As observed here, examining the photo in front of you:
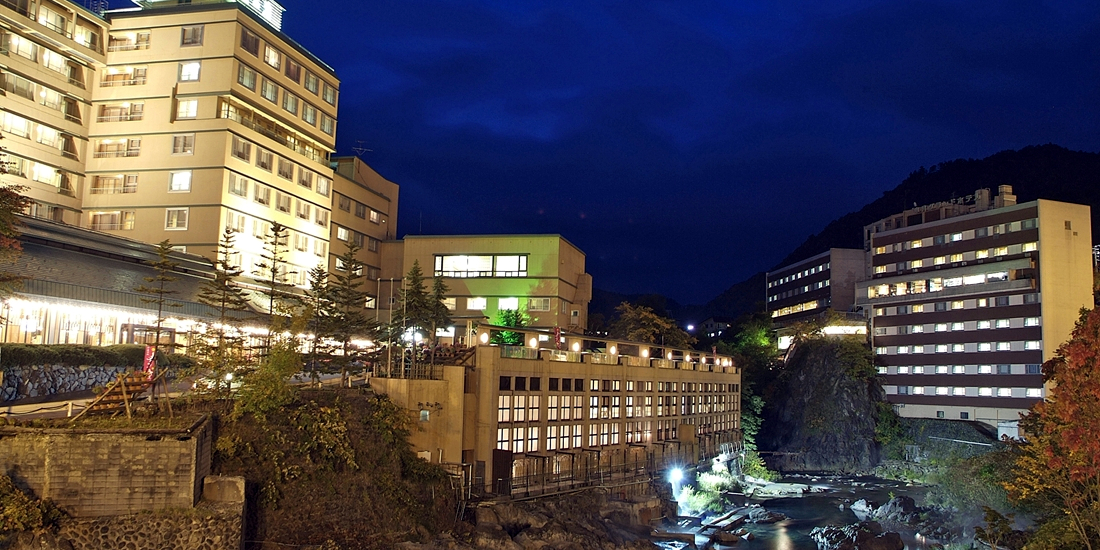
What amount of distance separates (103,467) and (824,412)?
233 feet

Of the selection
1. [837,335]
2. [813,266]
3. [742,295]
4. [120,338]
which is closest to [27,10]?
[120,338]

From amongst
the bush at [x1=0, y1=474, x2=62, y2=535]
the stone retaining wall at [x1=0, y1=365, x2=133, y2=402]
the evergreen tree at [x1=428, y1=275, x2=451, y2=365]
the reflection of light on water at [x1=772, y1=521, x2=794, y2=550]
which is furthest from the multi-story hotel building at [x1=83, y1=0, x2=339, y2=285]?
the reflection of light on water at [x1=772, y1=521, x2=794, y2=550]

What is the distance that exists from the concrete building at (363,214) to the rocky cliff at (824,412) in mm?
40576

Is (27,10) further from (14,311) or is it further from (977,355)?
(977,355)

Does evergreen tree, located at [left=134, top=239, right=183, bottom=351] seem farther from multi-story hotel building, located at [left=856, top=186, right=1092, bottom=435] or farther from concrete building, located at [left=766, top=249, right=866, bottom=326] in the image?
concrete building, located at [left=766, top=249, right=866, bottom=326]

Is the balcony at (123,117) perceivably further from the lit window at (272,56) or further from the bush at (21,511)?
the bush at (21,511)

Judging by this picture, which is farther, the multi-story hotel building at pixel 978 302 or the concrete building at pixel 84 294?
the multi-story hotel building at pixel 978 302

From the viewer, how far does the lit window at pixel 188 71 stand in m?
55.9

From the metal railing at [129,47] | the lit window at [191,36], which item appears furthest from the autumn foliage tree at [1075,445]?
the metal railing at [129,47]

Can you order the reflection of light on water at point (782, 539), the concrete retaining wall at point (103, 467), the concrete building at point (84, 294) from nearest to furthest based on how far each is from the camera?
the concrete retaining wall at point (103, 467)
the concrete building at point (84, 294)
the reflection of light on water at point (782, 539)

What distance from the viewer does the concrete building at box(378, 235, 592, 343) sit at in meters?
64.3

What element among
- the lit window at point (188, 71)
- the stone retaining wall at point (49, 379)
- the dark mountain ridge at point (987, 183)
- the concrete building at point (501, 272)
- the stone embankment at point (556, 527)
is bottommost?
the stone embankment at point (556, 527)

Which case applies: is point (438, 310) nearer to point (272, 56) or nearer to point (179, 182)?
point (179, 182)

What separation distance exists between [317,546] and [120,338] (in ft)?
75.7
